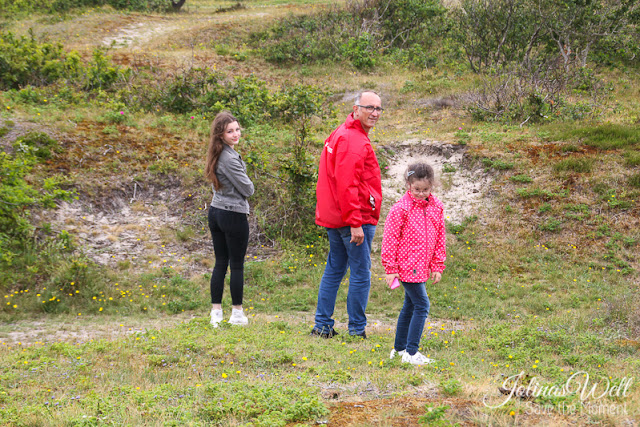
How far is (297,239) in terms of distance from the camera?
29.3 ft

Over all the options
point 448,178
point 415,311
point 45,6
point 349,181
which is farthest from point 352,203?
point 45,6

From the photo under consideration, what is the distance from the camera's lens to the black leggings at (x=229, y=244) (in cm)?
531

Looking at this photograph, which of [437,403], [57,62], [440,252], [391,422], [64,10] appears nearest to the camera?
[391,422]

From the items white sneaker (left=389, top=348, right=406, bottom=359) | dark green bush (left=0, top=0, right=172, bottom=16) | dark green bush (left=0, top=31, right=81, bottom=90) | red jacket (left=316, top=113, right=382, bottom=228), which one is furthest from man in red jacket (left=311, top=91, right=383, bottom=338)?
dark green bush (left=0, top=0, right=172, bottom=16)

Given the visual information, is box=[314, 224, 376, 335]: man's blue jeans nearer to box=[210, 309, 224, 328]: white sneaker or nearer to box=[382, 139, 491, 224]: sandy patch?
box=[210, 309, 224, 328]: white sneaker

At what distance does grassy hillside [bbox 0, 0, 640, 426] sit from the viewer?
3.56m

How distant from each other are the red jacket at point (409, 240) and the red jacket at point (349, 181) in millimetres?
569

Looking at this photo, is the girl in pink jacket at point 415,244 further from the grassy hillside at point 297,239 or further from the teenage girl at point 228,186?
the teenage girl at point 228,186

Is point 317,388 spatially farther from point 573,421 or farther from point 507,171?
point 507,171

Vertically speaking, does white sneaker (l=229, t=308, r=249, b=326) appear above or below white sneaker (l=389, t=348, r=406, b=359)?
below

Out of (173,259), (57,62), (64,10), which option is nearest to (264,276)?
(173,259)

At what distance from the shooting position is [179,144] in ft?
35.1

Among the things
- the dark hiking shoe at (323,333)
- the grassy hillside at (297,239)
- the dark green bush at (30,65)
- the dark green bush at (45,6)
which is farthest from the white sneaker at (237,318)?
the dark green bush at (45,6)

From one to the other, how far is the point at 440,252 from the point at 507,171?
6.56 metres
